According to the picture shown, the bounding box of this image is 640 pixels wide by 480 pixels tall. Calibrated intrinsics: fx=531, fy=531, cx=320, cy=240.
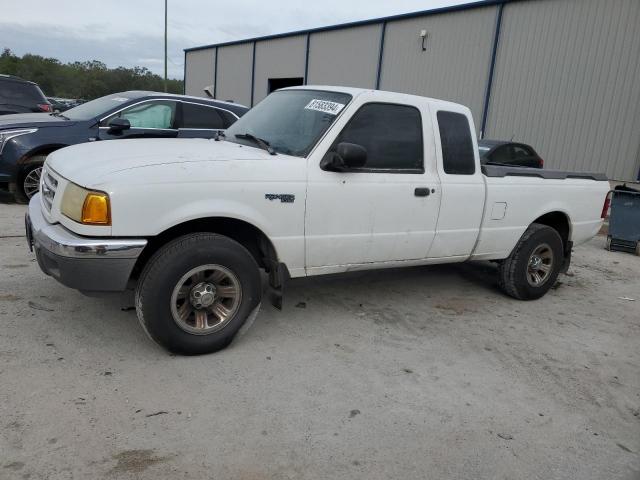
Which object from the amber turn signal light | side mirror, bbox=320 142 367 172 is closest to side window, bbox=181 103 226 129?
side mirror, bbox=320 142 367 172

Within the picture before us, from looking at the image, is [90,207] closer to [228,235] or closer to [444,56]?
[228,235]

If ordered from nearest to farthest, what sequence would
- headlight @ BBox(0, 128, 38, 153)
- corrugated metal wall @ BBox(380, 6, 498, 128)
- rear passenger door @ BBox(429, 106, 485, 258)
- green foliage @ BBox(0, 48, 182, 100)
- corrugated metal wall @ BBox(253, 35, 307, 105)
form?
rear passenger door @ BBox(429, 106, 485, 258)
headlight @ BBox(0, 128, 38, 153)
corrugated metal wall @ BBox(380, 6, 498, 128)
corrugated metal wall @ BBox(253, 35, 307, 105)
green foliage @ BBox(0, 48, 182, 100)

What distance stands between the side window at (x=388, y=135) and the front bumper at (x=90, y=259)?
169 centimetres

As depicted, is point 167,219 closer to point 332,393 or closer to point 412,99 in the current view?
point 332,393

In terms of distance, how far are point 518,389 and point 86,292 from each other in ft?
9.39

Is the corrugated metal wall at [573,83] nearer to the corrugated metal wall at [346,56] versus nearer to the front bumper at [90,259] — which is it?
the corrugated metal wall at [346,56]

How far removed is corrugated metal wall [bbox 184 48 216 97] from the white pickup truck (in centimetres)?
2835

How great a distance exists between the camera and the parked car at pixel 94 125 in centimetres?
723

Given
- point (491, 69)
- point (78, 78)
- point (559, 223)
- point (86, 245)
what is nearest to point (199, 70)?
point (491, 69)

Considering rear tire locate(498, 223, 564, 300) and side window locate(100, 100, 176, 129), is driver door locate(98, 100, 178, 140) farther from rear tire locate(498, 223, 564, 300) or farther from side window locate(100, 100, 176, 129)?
rear tire locate(498, 223, 564, 300)

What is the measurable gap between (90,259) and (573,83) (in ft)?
45.4

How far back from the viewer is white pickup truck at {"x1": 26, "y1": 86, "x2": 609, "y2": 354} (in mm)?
3176

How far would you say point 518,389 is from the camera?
11.7 ft

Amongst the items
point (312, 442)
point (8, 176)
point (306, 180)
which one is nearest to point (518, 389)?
point (312, 442)
